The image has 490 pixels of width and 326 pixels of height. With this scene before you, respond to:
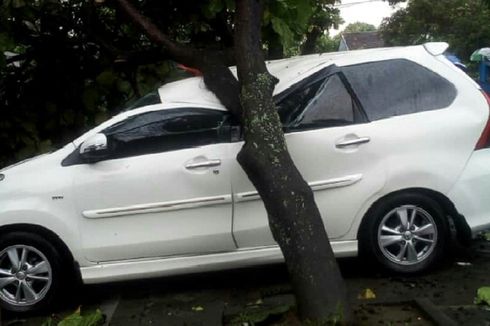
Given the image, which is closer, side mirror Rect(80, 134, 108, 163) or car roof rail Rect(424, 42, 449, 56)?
side mirror Rect(80, 134, 108, 163)

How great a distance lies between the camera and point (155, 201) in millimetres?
5262

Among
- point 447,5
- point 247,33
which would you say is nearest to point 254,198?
point 247,33

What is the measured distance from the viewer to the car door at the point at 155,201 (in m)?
5.26

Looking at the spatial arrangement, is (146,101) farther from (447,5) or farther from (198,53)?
(447,5)

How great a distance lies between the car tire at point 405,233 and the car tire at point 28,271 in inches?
94.1

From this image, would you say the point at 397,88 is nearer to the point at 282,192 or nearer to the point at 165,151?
the point at 282,192

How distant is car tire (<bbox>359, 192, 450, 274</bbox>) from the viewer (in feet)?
17.7

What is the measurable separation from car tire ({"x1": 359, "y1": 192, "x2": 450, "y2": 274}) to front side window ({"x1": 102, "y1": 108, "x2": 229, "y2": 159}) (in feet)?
4.46

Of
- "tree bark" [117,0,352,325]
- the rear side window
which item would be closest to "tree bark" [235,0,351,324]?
"tree bark" [117,0,352,325]

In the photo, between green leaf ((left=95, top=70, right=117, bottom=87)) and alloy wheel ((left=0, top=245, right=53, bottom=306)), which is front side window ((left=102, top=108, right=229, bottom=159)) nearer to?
alloy wheel ((left=0, top=245, right=53, bottom=306))

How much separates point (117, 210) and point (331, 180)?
1.65 meters

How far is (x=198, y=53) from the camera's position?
5148 millimetres

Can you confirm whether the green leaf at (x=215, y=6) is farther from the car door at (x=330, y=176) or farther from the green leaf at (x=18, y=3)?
the green leaf at (x=18, y=3)

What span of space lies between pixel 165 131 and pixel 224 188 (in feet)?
2.13
